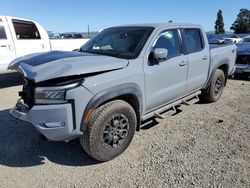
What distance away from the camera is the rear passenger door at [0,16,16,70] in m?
7.36

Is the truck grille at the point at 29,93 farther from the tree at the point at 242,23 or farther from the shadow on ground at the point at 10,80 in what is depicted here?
the tree at the point at 242,23

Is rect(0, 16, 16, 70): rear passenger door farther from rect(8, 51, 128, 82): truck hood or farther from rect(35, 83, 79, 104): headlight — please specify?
rect(35, 83, 79, 104): headlight

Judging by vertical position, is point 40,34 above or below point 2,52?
above

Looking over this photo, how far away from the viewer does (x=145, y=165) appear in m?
3.49

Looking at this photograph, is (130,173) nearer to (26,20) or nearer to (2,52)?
(2,52)

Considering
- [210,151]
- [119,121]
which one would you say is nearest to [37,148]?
[119,121]

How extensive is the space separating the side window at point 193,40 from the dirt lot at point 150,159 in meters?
1.41

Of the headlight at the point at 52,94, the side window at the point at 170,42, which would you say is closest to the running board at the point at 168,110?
the side window at the point at 170,42

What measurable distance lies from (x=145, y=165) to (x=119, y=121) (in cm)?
69

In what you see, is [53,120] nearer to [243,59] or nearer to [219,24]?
[243,59]

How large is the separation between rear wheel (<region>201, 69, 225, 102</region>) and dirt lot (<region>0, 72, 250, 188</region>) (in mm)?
893

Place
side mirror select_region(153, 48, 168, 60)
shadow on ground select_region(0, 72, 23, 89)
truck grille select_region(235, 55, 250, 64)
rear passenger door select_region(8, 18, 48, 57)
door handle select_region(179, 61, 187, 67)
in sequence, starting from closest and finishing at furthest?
side mirror select_region(153, 48, 168, 60) < door handle select_region(179, 61, 187, 67) < rear passenger door select_region(8, 18, 48, 57) < shadow on ground select_region(0, 72, 23, 89) < truck grille select_region(235, 55, 250, 64)

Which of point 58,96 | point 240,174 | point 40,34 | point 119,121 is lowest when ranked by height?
point 240,174

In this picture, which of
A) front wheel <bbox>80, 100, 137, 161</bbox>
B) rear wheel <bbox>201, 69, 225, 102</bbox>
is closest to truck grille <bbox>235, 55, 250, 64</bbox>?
rear wheel <bbox>201, 69, 225, 102</bbox>
